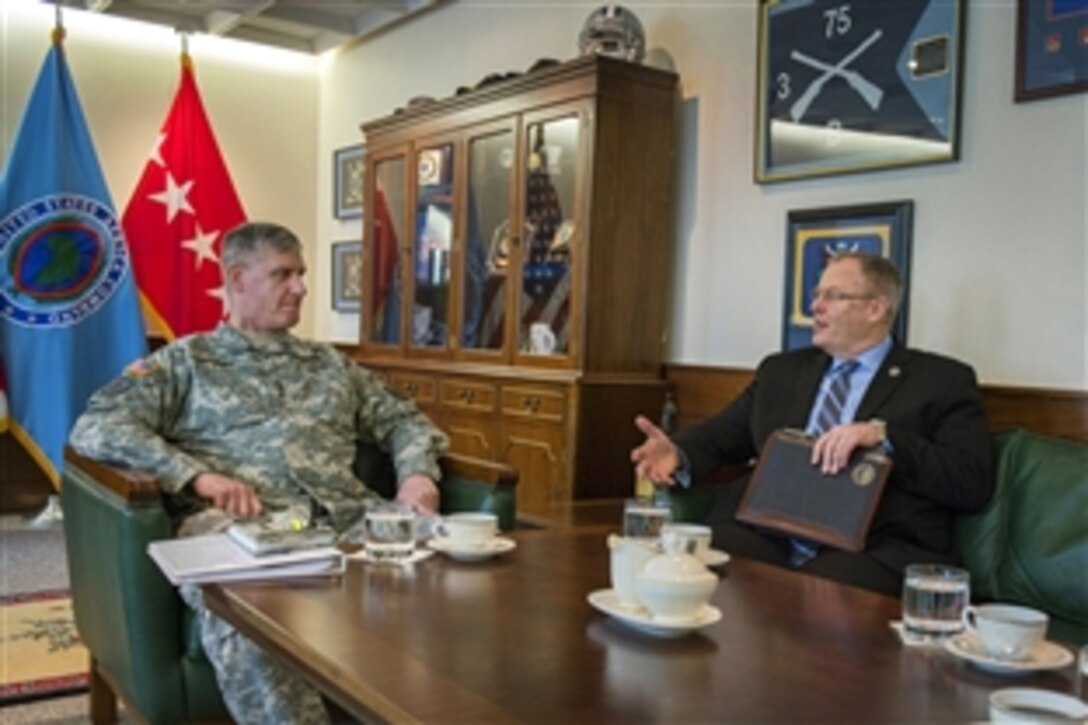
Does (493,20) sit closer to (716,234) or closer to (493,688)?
(716,234)

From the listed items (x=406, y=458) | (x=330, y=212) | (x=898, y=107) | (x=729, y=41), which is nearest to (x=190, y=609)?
(x=406, y=458)

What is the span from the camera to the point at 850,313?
7.59ft

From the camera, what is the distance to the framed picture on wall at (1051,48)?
233cm

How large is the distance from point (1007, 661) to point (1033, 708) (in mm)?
188

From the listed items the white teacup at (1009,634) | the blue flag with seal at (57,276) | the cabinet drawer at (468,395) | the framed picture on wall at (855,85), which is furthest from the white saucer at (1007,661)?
the blue flag with seal at (57,276)

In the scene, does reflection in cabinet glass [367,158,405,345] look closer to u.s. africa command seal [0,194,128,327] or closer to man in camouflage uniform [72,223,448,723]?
u.s. africa command seal [0,194,128,327]

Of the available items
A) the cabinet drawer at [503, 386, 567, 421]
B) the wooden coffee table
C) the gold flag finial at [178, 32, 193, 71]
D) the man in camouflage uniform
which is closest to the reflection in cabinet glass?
the cabinet drawer at [503, 386, 567, 421]

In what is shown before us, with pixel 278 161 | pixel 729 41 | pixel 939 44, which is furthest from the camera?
pixel 278 161

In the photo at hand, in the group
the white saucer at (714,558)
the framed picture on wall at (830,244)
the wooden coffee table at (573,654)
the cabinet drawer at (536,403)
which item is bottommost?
the wooden coffee table at (573,654)

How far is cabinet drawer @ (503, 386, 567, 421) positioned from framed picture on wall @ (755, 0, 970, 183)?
98cm

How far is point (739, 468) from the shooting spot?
2.73 meters

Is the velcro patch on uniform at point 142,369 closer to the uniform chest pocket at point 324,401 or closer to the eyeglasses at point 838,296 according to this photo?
the uniform chest pocket at point 324,401

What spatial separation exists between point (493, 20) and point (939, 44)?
7.47 feet

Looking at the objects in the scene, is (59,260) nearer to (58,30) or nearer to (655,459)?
(58,30)
